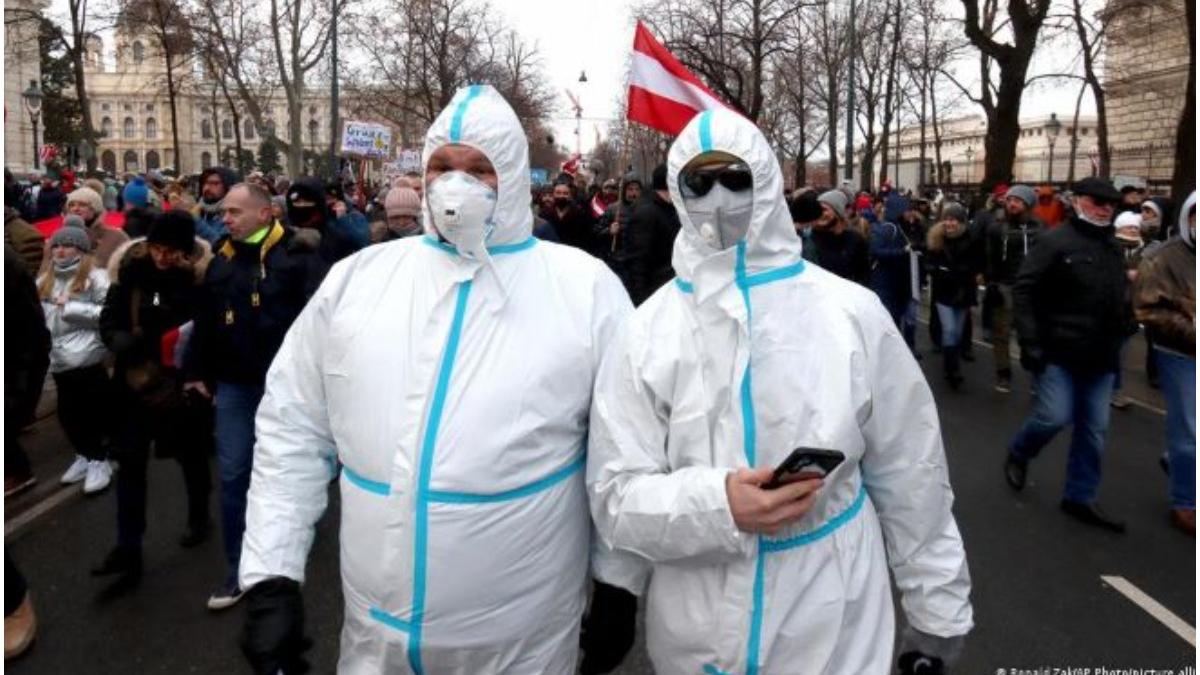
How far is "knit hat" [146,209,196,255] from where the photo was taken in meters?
4.48

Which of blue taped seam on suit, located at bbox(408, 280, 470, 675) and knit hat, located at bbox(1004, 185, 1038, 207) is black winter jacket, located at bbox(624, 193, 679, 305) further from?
blue taped seam on suit, located at bbox(408, 280, 470, 675)

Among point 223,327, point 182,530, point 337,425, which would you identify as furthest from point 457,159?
point 182,530

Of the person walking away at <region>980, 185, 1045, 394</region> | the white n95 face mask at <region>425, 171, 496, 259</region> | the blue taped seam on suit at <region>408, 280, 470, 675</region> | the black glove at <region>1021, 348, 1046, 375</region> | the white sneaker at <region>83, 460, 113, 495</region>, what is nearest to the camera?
the blue taped seam on suit at <region>408, 280, 470, 675</region>

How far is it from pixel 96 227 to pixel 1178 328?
678cm

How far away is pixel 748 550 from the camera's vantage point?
1864 millimetres

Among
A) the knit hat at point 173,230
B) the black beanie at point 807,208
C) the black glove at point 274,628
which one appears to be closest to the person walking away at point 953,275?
the black beanie at point 807,208

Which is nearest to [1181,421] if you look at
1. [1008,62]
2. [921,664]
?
[921,664]

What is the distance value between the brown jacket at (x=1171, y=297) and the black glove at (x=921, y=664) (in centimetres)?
365

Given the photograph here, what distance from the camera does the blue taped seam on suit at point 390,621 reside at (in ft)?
6.74

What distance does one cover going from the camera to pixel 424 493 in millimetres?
1996

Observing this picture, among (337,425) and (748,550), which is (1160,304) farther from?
(337,425)

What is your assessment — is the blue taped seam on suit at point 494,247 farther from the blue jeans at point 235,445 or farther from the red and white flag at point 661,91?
the red and white flag at point 661,91

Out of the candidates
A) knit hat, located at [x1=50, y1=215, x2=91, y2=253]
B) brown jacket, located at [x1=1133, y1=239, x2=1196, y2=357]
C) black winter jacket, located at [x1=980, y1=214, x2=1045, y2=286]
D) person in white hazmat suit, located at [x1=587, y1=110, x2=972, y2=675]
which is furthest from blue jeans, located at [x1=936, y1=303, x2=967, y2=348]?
person in white hazmat suit, located at [x1=587, y1=110, x2=972, y2=675]

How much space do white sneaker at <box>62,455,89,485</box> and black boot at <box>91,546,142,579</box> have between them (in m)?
1.82
